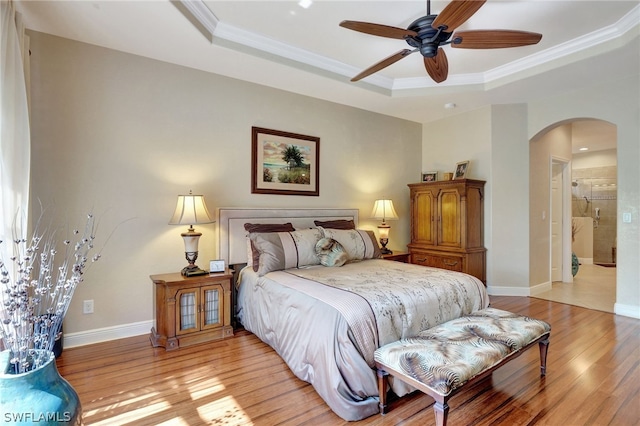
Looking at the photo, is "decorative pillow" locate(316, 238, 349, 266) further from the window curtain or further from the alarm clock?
the window curtain

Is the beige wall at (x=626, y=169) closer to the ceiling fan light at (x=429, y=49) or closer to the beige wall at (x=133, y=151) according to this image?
the ceiling fan light at (x=429, y=49)

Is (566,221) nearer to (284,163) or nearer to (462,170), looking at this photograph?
(462,170)

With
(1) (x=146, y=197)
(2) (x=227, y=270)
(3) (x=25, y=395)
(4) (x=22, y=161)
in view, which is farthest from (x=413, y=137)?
(3) (x=25, y=395)

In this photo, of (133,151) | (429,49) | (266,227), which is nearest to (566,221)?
(429,49)

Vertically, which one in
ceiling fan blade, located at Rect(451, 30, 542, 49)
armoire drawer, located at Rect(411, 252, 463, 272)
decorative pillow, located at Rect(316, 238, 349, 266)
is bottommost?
armoire drawer, located at Rect(411, 252, 463, 272)

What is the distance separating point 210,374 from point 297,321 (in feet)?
2.49

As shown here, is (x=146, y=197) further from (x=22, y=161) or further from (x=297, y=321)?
(x=297, y=321)

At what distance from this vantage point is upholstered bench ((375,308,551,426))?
5.39ft

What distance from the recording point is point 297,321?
7.82 feet

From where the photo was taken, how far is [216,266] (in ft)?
10.6

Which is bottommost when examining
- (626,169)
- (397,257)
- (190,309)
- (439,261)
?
(190,309)

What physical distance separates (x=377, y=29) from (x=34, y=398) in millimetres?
2606

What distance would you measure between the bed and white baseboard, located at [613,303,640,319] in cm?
230

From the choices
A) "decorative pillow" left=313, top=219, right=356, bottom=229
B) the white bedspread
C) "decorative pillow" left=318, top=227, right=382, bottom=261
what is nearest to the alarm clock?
the white bedspread
